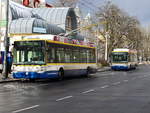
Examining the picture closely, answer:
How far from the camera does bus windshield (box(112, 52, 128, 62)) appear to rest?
146 ft

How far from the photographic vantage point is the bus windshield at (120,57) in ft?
146

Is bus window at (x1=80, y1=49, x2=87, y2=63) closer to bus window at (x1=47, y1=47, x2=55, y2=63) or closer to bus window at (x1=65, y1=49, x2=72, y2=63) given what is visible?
bus window at (x1=65, y1=49, x2=72, y2=63)

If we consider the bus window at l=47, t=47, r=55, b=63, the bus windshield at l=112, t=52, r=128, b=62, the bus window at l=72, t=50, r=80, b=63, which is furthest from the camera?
the bus windshield at l=112, t=52, r=128, b=62

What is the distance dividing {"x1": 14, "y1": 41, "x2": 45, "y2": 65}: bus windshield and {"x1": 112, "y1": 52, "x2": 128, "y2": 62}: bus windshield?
987 inches

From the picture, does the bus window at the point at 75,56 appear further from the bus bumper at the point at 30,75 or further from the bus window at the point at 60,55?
the bus bumper at the point at 30,75

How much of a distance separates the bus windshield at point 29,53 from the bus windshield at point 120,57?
25.1m

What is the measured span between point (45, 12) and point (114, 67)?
17.1 m

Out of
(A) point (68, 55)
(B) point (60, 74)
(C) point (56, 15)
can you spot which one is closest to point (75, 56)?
(A) point (68, 55)

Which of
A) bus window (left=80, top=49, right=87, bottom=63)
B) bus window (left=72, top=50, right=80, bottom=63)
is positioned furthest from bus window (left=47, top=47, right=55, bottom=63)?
bus window (left=80, top=49, right=87, bottom=63)

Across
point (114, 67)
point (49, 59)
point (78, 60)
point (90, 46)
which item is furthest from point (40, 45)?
point (114, 67)

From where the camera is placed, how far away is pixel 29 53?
2094 centimetres

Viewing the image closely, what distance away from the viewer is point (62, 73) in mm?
23281

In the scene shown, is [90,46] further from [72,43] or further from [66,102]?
[66,102]

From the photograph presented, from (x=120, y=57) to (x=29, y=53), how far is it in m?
25.4
